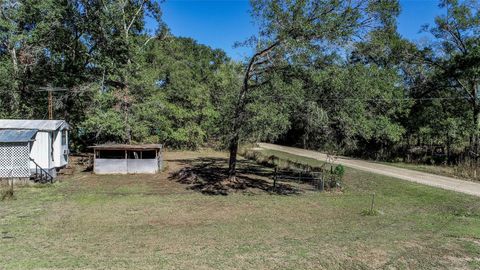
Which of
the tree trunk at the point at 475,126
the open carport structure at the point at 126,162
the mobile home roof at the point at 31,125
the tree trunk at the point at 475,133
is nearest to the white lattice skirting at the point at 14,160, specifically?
the mobile home roof at the point at 31,125

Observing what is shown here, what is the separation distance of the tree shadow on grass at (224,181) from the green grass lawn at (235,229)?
803mm

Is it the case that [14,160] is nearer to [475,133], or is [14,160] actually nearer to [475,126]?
[475,133]

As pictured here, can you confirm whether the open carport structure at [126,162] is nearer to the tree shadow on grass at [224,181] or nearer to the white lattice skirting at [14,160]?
the tree shadow on grass at [224,181]

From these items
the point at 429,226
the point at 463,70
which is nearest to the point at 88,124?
the point at 429,226

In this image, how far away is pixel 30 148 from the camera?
56.1 ft

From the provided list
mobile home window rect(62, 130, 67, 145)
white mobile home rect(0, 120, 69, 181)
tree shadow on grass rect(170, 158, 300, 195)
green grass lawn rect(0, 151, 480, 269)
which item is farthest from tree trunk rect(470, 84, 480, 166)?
mobile home window rect(62, 130, 67, 145)

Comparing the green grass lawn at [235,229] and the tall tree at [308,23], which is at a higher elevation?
the tall tree at [308,23]

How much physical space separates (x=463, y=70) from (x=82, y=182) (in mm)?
24949

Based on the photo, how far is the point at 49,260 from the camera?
6027 mm

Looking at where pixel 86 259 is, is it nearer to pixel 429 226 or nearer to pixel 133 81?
pixel 429 226

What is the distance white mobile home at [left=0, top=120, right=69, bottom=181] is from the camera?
1605 cm

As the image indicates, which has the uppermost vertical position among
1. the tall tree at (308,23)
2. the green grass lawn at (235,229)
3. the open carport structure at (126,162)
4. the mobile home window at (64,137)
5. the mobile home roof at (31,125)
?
the tall tree at (308,23)

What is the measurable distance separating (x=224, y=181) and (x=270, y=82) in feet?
18.1

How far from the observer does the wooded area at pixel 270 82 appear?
43.5 ft
